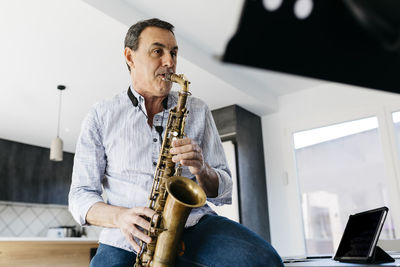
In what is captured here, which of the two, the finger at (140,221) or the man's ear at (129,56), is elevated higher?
the man's ear at (129,56)

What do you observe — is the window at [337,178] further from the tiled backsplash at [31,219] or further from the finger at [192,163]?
the tiled backsplash at [31,219]

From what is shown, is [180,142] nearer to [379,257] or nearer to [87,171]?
[87,171]

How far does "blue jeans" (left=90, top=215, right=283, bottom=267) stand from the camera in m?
1.05

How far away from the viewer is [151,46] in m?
1.46

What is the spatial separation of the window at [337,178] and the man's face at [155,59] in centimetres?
317

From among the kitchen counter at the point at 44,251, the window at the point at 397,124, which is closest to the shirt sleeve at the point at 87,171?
the kitchen counter at the point at 44,251

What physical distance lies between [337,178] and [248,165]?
3.33 ft

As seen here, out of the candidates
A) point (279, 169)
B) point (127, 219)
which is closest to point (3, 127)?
point (279, 169)

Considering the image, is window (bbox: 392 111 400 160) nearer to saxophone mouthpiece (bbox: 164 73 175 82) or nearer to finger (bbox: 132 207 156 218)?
saxophone mouthpiece (bbox: 164 73 175 82)

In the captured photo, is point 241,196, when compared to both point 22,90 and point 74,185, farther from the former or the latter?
point 74,185

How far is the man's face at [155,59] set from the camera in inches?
57.0

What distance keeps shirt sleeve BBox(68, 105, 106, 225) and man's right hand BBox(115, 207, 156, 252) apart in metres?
0.18

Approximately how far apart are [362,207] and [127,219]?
3.41 metres

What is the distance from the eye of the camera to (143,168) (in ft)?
4.42
